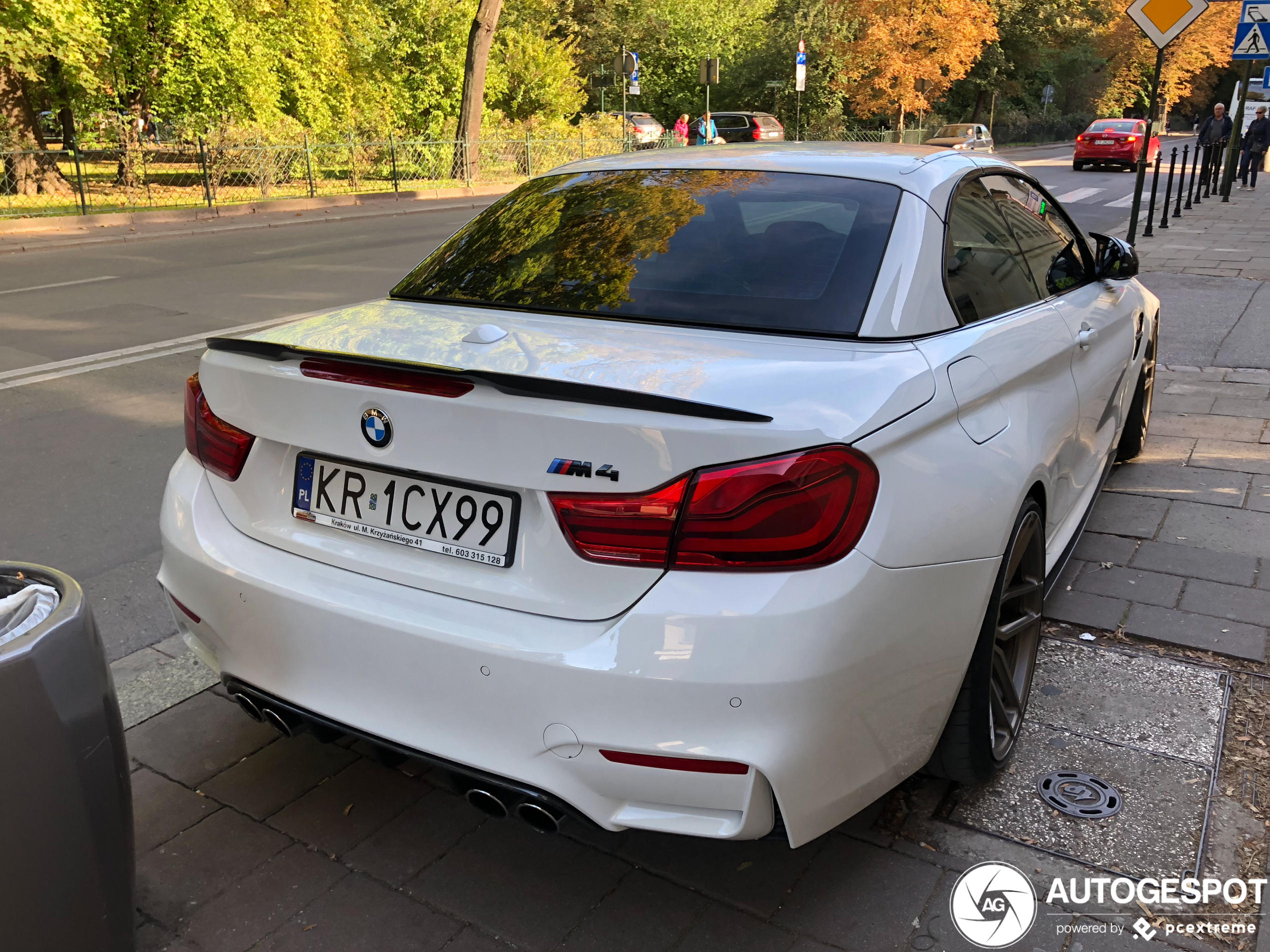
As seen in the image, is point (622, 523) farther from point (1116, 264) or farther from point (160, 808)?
point (1116, 264)

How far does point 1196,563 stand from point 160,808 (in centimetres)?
380

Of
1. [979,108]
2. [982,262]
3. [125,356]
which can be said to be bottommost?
[125,356]

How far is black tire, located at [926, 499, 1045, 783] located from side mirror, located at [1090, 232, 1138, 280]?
1.51m

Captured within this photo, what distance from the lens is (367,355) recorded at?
90.1 inches

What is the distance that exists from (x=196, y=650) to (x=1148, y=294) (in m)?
4.59

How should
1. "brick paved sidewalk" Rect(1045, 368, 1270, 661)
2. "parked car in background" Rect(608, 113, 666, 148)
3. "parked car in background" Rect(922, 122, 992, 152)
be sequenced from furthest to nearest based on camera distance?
"parked car in background" Rect(608, 113, 666, 148) < "parked car in background" Rect(922, 122, 992, 152) < "brick paved sidewalk" Rect(1045, 368, 1270, 661)

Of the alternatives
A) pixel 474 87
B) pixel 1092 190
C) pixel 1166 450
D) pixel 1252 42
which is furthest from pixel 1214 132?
pixel 1166 450

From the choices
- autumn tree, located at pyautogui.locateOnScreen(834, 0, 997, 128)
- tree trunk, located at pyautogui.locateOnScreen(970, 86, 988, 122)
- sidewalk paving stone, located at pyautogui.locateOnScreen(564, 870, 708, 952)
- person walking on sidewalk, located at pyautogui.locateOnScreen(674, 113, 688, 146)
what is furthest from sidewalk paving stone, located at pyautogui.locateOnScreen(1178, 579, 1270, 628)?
tree trunk, located at pyautogui.locateOnScreen(970, 86, 988, 122)

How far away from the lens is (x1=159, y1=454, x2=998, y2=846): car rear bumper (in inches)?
76.7

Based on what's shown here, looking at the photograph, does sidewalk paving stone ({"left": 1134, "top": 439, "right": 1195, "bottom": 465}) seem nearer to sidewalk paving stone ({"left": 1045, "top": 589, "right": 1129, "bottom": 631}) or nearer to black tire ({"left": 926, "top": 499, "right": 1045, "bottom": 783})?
sidewalk paving stone ({"left": 1045, "top": 589, "right": 1129, "bottom": 631})

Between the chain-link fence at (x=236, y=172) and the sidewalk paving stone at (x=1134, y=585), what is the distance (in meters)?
14.7

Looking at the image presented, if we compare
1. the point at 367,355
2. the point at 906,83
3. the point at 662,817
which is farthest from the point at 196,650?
the point at 906,83

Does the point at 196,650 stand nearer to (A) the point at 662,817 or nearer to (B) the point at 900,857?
(A) the point at 662,817

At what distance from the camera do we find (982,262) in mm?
3059
